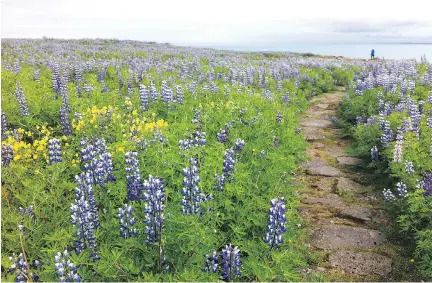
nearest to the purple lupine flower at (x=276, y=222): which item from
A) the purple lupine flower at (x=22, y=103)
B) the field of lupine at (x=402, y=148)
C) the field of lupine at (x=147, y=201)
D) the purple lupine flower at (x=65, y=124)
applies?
the field of lupine at (x=147, y=201)

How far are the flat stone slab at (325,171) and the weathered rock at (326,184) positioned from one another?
17 cm

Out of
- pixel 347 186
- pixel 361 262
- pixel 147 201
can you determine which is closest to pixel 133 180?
pixel 147 201

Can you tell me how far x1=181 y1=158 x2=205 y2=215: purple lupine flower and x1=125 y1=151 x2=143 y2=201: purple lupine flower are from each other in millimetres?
510

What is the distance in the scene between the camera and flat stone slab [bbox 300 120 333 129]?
33.6 ft

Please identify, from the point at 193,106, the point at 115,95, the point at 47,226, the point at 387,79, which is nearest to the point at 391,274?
the point at 47,226

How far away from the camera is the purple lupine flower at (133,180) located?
12.7 feet

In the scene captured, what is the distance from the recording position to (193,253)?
3428mm

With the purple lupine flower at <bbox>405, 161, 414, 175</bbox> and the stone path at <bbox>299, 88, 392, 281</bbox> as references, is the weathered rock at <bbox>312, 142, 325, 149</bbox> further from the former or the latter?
the purple lupine flower at <bbox>405, 161, 414, 175</bbox>

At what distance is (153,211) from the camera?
330cm

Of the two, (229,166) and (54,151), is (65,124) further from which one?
(229,166)

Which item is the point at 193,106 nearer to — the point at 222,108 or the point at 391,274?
the point at 222,108

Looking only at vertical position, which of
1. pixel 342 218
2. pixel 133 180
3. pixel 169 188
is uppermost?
pixel 133 180

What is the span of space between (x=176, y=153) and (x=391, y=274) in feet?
8.72

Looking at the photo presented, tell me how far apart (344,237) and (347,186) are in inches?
65.0
